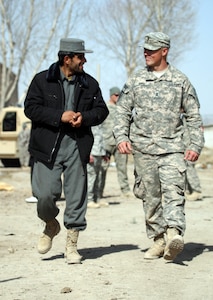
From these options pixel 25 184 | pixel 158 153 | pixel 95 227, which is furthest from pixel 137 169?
pixel 25 184

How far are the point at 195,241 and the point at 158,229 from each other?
5.18ft

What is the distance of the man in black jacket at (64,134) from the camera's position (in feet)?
25.6

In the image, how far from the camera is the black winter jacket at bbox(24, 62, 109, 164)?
7754 millimetres

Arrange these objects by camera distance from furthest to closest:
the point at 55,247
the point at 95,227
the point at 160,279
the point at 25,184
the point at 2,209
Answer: the point at 25,184 → the point at 2,209 → the point at 95,227 → the point at 55,247 → the point at 160,279

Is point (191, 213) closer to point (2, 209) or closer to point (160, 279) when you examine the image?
point (2, 209)

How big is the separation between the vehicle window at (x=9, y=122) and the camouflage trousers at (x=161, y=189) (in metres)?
21.3

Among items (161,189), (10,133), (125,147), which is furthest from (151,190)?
(10,133)

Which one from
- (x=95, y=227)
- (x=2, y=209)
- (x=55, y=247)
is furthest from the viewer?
(x=2, y=209)

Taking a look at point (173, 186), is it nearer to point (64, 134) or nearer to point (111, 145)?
point (64, 134)

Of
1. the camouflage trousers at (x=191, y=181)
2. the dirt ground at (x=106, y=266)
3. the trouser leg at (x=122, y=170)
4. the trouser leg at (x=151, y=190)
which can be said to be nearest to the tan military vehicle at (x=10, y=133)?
the trouser leg at (x=122, y=170)

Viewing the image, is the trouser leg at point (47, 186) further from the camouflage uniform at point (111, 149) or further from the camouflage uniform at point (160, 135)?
the camouflage uniform at point (111, 149)

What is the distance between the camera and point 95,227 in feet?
36.9

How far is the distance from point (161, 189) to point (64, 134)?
1.04m

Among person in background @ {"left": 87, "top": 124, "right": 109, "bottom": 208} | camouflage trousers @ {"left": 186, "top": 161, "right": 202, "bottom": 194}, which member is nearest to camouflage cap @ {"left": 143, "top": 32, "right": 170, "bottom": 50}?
person in background @ {"left": 87, "top": 124, "right": 109, "bottom": 208}
